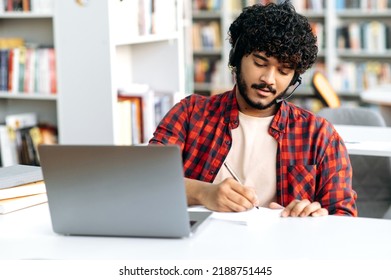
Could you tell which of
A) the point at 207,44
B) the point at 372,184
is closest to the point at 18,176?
the point at 372,184

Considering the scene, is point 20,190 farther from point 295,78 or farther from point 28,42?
point 28,42

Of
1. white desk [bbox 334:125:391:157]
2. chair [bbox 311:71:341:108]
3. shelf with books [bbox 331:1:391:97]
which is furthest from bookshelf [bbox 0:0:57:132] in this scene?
shelf with books [bbox 331:1:391:97]

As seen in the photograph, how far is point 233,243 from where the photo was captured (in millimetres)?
1565

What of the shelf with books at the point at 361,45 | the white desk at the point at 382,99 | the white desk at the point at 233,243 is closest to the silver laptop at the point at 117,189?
the white desk at the point at 233,243

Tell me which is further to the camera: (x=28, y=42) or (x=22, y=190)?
A: (x=28, y=42)

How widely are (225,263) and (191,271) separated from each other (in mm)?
67

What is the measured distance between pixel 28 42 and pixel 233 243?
292cm

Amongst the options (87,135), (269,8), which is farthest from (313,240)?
(87,135)

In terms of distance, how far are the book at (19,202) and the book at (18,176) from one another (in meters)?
0.04

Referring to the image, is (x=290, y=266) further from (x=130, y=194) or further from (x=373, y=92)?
(x=373, y=92)

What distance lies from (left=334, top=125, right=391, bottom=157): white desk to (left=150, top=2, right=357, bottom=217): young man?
0.67 metres

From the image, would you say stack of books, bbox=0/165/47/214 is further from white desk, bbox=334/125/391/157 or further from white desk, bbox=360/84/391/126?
white desk, bbox=360/84/391/126

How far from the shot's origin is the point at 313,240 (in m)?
1.58

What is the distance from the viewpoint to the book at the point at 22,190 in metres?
1.86
